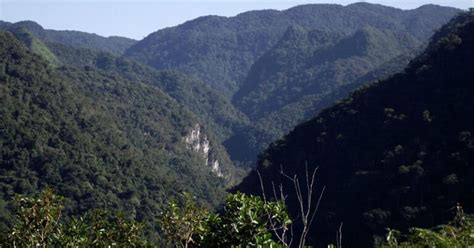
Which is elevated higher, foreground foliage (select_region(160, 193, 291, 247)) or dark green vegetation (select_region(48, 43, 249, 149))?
foreground foliage (select_region(160, 193, 291, 247))

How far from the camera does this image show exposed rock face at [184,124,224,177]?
132125 mm

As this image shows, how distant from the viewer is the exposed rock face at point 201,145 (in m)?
132

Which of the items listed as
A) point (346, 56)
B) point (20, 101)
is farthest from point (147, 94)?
point (346, 56)

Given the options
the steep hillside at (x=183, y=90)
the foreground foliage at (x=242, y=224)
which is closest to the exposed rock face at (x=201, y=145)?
the steep hillside at (x=183, y=90)

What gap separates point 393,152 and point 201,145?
9490 cm

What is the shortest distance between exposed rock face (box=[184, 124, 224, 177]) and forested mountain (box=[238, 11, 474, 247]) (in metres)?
75.5

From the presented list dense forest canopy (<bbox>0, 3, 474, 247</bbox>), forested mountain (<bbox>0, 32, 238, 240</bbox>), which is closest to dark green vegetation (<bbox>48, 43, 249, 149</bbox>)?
dense forest canopy (<bbox>0, 3, 474, 247</bbox>)

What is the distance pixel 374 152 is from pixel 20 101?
45860mm

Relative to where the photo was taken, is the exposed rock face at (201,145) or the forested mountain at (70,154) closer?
the forested mountain at (70,154)

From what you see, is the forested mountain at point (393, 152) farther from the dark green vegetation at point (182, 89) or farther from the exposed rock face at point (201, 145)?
the dark green vegetation at point (182, 89)

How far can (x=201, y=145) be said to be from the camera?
135625mm

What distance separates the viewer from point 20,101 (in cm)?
6888

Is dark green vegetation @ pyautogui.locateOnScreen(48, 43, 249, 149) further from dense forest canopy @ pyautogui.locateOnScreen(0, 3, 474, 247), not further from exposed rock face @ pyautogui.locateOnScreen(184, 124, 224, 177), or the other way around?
dense forest canopy @ pyautogui.locateOnScreen(0, 3, 474, 247)

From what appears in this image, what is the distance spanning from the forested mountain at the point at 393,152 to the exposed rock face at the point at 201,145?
248ft
